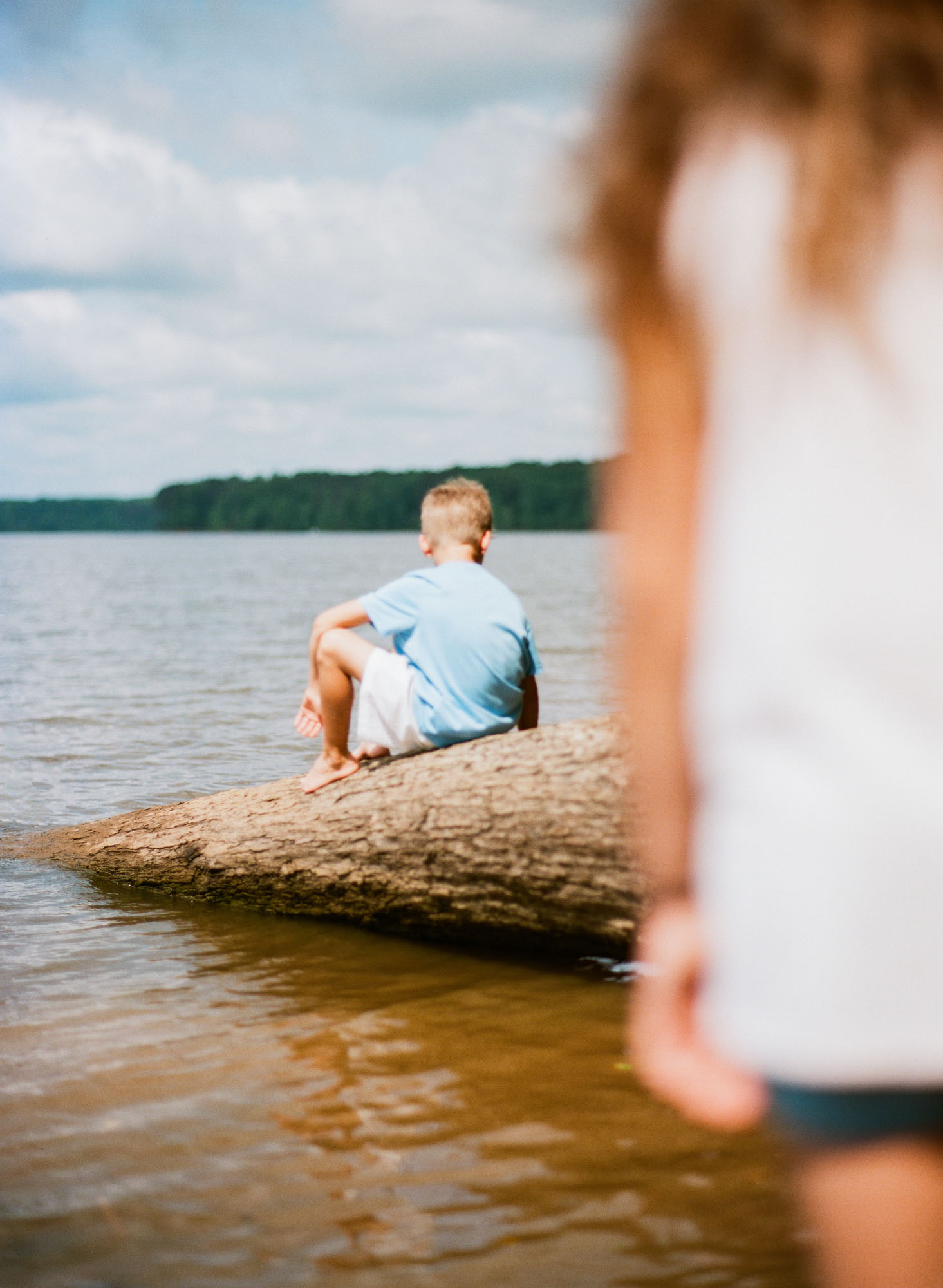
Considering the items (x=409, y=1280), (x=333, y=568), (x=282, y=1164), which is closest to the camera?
(x=409, y=1280)

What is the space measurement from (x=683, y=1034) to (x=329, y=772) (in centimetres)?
467

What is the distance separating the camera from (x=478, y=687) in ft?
18.0

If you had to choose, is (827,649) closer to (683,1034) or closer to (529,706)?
(683,1034)

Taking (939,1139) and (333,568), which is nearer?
(939,1139)

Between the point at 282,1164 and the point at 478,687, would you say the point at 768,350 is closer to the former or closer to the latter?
the point at 282,1164

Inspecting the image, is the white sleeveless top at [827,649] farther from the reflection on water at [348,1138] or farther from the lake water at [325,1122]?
the reflection on water at [348,1138]

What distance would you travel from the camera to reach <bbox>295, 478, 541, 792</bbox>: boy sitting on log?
547 centimetres

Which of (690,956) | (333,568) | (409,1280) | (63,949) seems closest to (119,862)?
(63,949)

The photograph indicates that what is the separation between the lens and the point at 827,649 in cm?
86

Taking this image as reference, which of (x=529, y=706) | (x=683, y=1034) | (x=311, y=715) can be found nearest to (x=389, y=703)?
(x=311, y=715)

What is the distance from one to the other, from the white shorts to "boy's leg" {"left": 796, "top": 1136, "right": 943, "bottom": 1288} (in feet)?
15.1

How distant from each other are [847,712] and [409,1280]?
8.66ft

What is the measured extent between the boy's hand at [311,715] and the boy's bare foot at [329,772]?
202 mm

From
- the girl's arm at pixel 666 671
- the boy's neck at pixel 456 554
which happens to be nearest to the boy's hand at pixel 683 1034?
the girl's arm at pixel 666 671
